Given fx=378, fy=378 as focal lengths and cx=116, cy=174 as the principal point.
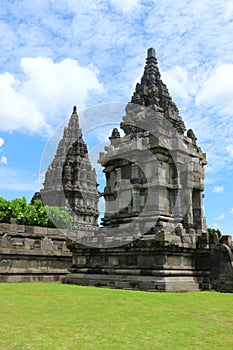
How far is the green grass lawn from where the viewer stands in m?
6.08

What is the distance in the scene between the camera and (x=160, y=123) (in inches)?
762

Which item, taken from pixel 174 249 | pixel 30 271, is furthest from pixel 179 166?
pixel 30 271

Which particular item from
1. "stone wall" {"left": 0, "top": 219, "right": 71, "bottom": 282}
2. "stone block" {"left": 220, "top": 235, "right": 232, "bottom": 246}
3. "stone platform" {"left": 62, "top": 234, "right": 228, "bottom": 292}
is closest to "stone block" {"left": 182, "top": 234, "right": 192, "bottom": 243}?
"stone platform" {"left": 62, "top": 234, "right": 228, "bottom": 292}

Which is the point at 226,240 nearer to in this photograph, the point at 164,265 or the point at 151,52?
the point at 164,265

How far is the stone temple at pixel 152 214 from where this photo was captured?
49.5 feet

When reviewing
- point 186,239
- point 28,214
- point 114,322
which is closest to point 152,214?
point 186,239

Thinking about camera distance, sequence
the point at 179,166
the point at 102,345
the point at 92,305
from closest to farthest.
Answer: the point at 102,345
the point at 92,305
the point at 179,166

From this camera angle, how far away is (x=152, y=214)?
17.4 meters

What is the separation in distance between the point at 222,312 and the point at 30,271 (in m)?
12.3

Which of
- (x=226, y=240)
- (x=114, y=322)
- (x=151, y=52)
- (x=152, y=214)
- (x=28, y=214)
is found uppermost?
(x=151, y=52)

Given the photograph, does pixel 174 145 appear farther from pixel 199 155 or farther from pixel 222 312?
pixel 222 312

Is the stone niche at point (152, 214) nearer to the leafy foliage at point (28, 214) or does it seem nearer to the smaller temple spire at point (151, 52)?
the smaller temple spire at point (151, 52)

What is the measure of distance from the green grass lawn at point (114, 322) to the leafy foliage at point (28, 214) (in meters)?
36.1

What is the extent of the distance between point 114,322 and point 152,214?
32.3ft
